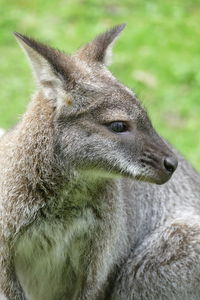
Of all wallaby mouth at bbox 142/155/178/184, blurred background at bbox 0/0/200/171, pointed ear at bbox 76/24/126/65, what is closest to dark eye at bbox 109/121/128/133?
wallaby mouth at bbox 142/155/178/184

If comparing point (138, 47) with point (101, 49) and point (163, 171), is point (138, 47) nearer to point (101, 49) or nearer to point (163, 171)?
point (101, 49)

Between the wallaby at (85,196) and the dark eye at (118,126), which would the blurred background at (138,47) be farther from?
the dark eye at (118,126)

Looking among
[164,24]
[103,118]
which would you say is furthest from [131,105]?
[164,24]

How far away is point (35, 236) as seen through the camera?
557 cm

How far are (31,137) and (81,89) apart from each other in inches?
19.1

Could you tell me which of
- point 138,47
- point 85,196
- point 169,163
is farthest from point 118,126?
point 138,47

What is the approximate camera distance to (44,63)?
5.23 meters

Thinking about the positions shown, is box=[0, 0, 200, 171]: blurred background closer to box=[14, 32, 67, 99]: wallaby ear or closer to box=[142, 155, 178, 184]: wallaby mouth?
box=[142, 155, 178, 184]: wallaby mouth

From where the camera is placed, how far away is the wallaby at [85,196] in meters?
5.34

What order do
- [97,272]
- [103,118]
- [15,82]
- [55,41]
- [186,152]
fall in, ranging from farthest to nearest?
[55,41] < [15,82] < [186,152] < [97,272] < [103,118]

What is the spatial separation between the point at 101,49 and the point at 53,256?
5.01ft

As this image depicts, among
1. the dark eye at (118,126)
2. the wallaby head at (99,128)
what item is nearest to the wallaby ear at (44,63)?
the wallaby head at (99,128)

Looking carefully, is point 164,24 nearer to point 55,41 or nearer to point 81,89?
point 55,41

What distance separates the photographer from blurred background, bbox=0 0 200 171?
10211 mm
